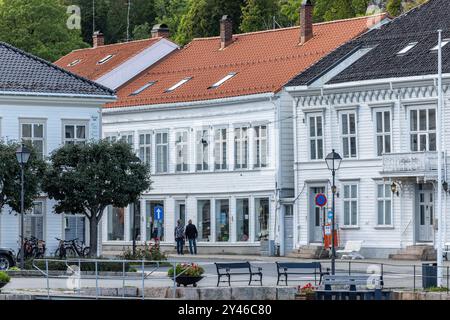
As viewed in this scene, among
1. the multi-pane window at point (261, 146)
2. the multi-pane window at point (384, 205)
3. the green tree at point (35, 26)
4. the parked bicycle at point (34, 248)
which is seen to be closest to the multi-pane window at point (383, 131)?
the multi-pane window at point (384, 205)

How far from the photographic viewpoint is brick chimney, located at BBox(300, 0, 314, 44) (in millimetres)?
92562

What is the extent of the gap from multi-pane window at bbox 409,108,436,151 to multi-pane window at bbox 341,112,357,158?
3685 millimetres

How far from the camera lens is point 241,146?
91.0 metres

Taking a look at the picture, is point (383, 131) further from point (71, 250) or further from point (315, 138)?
point (71, 250)

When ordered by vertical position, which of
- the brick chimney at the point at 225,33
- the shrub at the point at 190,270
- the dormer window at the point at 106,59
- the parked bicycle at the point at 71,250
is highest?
the brick chimney at the point at 225,33

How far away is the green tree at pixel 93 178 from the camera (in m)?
73.2

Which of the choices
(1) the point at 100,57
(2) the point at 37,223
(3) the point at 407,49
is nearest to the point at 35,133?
(2) the point at 37,223

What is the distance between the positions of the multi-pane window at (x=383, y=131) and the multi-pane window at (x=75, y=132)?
13.1 m

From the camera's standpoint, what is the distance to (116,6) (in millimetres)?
153750

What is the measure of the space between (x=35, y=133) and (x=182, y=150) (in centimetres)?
1728

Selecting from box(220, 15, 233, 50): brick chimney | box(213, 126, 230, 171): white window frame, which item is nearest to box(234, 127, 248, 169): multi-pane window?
box(213, 126, 230, 171): white window frame

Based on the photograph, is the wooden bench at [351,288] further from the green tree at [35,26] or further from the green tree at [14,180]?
the green tree at [35,26]

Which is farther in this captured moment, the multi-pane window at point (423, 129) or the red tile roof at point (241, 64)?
the red tile roof at point (241, 64)

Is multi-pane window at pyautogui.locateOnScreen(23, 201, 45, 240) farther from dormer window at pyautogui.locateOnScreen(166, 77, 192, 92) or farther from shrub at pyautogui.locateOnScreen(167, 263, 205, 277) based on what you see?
shrub at pyautogui.locateOnScreen(167, 263, 205, 277)
